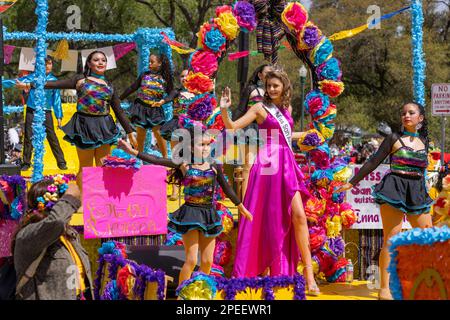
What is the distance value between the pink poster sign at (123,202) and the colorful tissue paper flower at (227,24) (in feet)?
4.67

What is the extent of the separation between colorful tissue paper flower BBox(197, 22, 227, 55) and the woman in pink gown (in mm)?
800

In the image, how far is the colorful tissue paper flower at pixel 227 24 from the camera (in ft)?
21.7

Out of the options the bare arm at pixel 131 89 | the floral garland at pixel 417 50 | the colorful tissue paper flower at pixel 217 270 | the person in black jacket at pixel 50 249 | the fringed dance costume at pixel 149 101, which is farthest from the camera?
the fringed dance costume at pixel 149 101

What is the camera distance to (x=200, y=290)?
156 inches

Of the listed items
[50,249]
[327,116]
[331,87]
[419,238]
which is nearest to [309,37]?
[331,87]

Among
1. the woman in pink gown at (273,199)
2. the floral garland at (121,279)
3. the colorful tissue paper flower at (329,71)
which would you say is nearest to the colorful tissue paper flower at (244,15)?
the colorful tissue paper flower at (329,71)

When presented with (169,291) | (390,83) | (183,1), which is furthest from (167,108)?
(390,83)

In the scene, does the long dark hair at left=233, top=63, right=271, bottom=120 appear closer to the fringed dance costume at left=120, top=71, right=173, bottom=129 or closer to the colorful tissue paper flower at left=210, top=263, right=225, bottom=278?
the colorful tissue paper flower at left=210, top=263, right=225, bottom=278

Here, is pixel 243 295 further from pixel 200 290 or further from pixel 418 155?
pixel 418 155

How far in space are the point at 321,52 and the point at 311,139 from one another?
34.1 inches

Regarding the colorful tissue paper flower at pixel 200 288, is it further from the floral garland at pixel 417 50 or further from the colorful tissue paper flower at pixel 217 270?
the floral garland at pixel 417 50

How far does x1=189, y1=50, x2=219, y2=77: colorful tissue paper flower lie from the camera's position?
21.4ft

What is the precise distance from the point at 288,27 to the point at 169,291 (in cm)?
283

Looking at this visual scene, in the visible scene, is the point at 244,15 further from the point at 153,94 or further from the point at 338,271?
the point at 153,94
